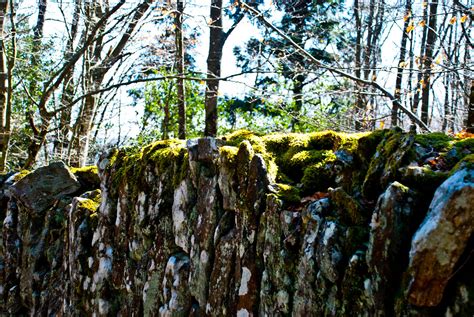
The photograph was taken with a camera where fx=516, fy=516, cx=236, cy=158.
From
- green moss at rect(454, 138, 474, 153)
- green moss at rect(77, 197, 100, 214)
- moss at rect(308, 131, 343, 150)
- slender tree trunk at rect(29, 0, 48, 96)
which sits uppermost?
slender tree trunk at rect(29, 0, 48, 96)

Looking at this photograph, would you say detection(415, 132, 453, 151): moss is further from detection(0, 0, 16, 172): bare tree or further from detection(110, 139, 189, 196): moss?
detection(0, 0, 16, 172): bare tree

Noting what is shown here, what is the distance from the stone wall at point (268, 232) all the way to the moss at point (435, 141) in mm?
12

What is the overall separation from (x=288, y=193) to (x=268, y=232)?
0.89 feet

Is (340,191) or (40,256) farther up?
(340,191)

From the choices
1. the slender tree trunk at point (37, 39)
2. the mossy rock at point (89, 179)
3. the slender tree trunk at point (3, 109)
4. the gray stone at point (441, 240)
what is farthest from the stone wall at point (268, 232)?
the slender tree trunk at point (37, 39)

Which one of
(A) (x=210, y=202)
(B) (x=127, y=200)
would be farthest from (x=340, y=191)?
(B) (x=127, y=200)

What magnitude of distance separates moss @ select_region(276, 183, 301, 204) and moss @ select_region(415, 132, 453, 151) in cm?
77

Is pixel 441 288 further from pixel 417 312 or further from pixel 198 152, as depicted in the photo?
pixel 198 152

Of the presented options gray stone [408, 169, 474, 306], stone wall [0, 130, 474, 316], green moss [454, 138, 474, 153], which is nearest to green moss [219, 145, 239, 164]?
stone wall [0, 130, 474, 316]

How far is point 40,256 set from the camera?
6.16 metres

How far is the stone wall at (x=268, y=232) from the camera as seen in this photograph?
7.13 ft

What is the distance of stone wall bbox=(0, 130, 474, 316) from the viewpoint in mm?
2174

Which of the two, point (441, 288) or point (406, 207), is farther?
point (406, 207)

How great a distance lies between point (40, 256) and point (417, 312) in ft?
16.7
